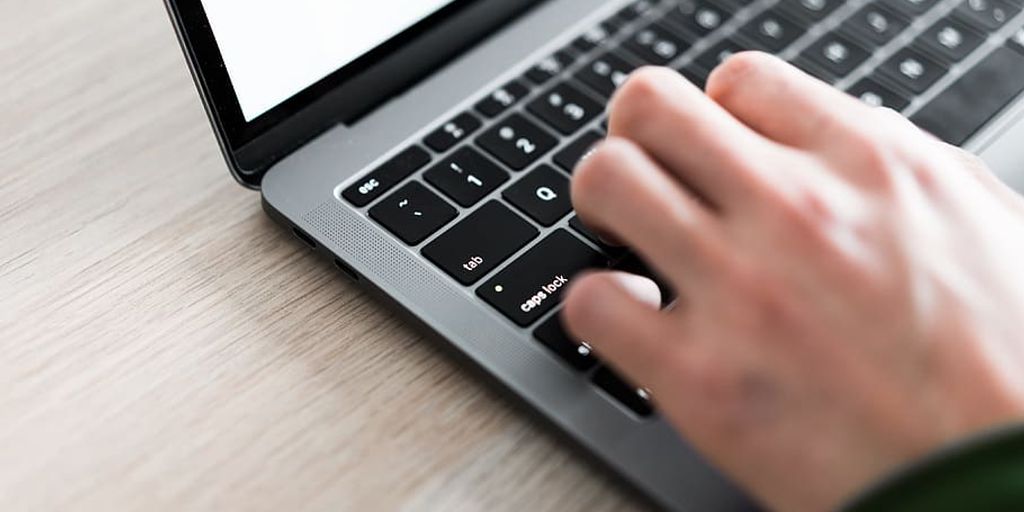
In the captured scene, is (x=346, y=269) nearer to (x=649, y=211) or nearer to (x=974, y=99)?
(x=649, y=211)

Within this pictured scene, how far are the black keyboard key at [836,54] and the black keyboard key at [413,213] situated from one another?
0.75ft

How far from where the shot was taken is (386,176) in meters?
0.54

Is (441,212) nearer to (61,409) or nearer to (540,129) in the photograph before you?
(540,129)

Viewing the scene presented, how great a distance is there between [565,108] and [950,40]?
219 mm

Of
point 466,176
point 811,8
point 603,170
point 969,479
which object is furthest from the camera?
point 811,8

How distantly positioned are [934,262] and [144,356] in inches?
12.9

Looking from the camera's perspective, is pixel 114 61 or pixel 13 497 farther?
pixel 114 61

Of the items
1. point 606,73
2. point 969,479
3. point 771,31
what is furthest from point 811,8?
point 969,479

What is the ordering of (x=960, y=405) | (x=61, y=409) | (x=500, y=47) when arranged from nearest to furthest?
1. (x=960, y=405)
2. (x=61, y=409)
3. (x=500, y=47)

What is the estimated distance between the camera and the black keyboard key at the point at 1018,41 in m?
0.61

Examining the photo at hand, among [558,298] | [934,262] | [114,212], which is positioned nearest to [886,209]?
[934,262]

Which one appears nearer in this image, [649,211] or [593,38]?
[649,211]

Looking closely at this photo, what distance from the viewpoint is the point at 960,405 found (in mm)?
374

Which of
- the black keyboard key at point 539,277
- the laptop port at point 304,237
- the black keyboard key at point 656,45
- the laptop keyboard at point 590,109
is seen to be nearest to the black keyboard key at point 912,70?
the laptop keyboard at point 590,109
